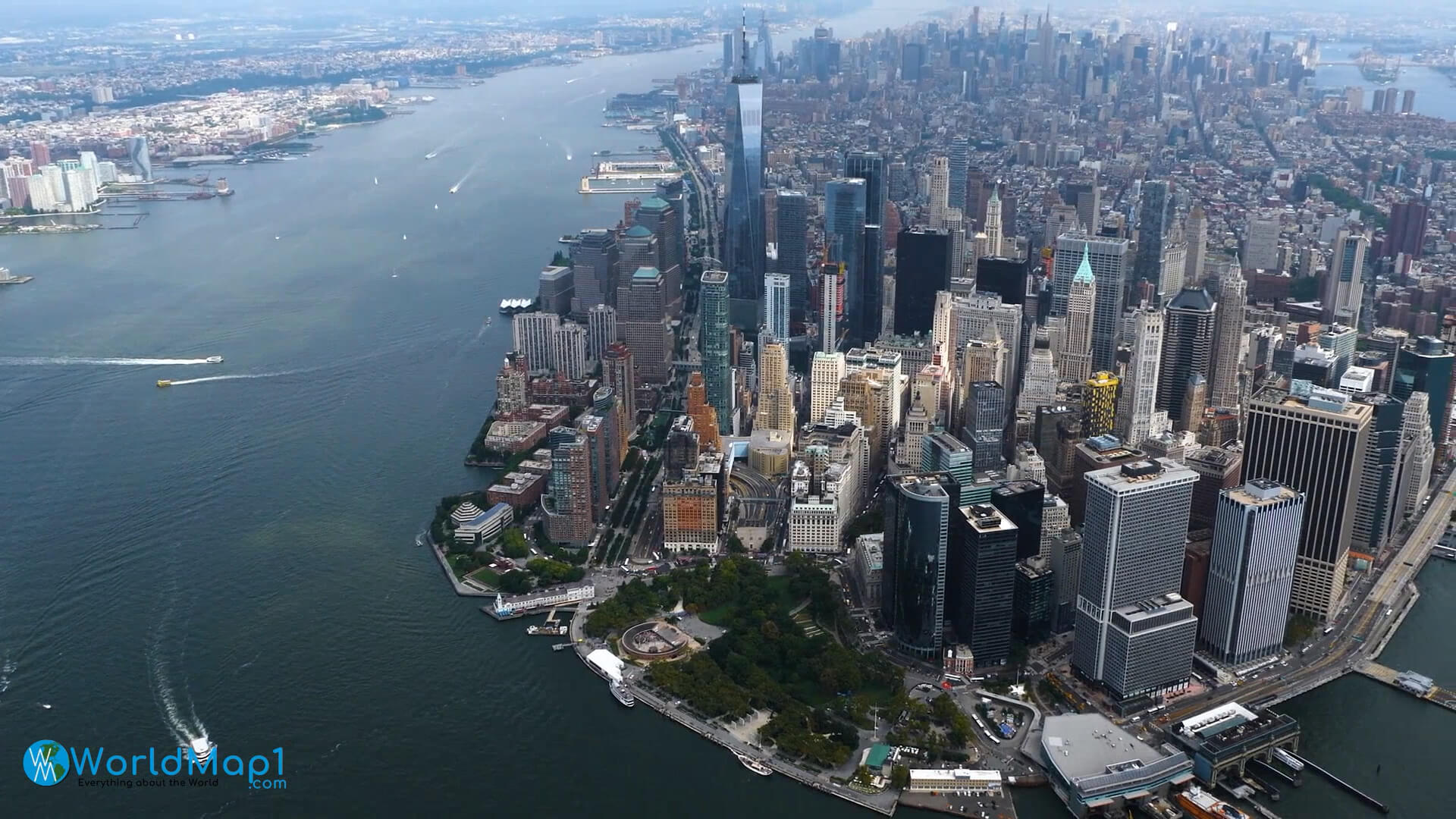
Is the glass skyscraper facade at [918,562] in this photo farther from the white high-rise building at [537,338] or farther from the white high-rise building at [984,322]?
the white high-rise building at [537,338]

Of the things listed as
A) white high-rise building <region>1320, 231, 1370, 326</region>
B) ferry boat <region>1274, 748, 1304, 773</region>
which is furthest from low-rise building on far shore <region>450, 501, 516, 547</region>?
white high-rise building <region>1320, 231, 1370, 326</region>

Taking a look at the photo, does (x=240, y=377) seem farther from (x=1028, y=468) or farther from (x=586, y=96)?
(x=586, y=96)

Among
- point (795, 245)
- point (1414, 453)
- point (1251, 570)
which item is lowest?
point (1414, 453)

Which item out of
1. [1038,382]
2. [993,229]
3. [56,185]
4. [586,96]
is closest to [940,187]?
[993,229]

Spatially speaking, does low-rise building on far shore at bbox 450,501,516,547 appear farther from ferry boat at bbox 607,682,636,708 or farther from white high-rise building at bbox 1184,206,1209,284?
white high-rise building at bbox 1184,206,1209,284

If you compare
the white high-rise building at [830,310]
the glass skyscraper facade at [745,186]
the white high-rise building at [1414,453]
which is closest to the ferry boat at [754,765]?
the white high-rise building at [1414,453]

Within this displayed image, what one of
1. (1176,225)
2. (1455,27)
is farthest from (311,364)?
(1455,27)
